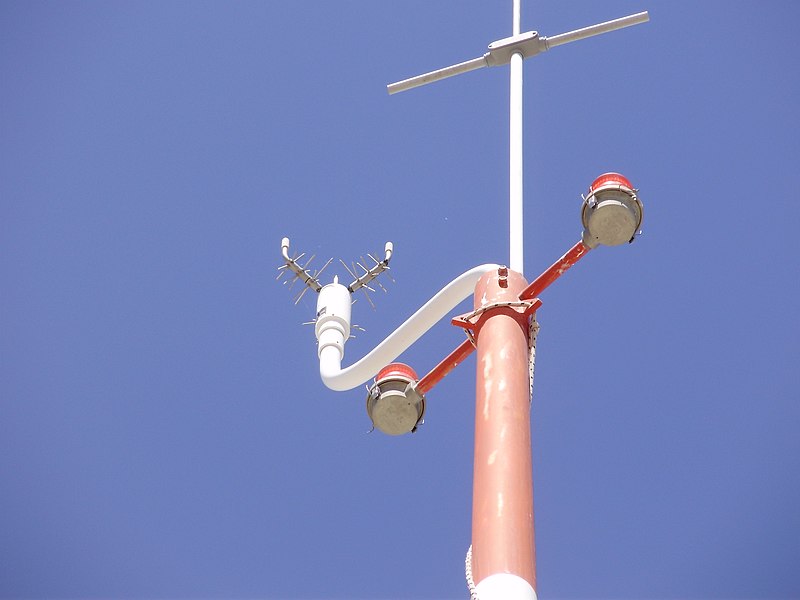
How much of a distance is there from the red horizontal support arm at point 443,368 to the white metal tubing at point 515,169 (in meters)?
0.76

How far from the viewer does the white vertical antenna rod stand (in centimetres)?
824

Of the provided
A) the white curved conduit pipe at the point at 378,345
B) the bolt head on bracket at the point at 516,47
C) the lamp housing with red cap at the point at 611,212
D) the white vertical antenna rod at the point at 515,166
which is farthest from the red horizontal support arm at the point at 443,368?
the bolt head on bracket at the point at 516,47

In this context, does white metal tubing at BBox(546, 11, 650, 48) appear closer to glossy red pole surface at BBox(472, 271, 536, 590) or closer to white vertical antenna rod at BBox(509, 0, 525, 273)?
white vertical antenna rod at BBox(509, 0, 525, 273)

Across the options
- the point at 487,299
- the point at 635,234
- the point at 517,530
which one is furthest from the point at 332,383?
the point at 517,530

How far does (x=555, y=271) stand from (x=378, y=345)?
7.23 ft

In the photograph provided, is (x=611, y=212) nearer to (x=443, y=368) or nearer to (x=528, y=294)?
(x=528, y=294)

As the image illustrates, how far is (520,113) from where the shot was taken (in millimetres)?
9773

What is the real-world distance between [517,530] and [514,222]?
135 inches

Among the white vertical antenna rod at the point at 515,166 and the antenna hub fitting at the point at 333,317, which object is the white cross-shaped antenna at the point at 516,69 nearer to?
the white vertical antenna rod at the point at 515,166

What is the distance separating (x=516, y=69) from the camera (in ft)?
34.7

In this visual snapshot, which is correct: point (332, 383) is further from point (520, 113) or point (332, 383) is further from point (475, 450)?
point (475, 450)

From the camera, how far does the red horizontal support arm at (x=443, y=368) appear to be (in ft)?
25.8

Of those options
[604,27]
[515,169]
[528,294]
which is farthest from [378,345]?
[604,27]

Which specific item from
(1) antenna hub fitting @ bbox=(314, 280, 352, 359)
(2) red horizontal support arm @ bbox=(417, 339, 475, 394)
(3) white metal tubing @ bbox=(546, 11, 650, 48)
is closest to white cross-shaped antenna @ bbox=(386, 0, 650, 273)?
(3) white metal tubing @ bbox=(546, 11, 650, 48)
